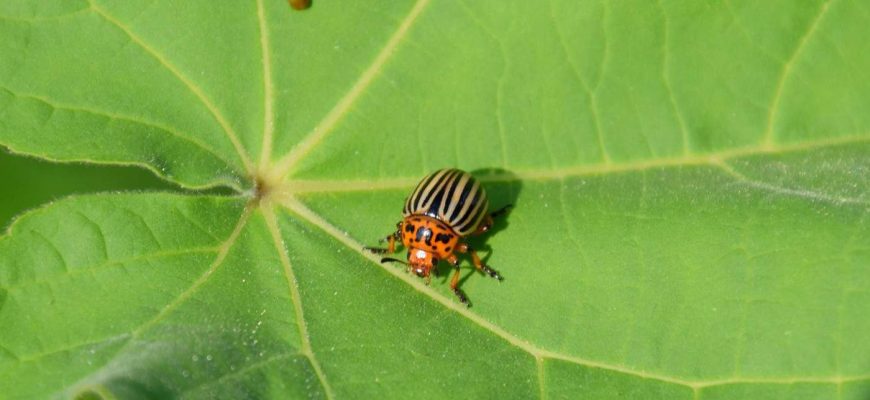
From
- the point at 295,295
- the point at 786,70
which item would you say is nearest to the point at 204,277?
the point at 295,295

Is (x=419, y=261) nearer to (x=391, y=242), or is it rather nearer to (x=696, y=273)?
(x=391, y=242)

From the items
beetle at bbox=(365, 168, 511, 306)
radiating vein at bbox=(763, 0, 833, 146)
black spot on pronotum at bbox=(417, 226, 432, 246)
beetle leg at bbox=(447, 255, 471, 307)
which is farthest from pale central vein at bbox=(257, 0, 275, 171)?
radiating vein at bbox=(763, 0, 833, 146)

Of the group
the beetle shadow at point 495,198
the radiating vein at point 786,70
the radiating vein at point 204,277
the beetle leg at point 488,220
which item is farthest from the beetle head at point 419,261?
the radiating vein at point 786,70

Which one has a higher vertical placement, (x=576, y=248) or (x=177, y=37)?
(x=177, y=37)

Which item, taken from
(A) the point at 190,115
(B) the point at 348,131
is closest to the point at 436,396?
(B) the point at 348,131

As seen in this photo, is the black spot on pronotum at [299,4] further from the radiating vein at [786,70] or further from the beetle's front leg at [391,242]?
the radiating vein at [786,70]

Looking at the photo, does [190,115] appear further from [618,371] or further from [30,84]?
[618,371]
